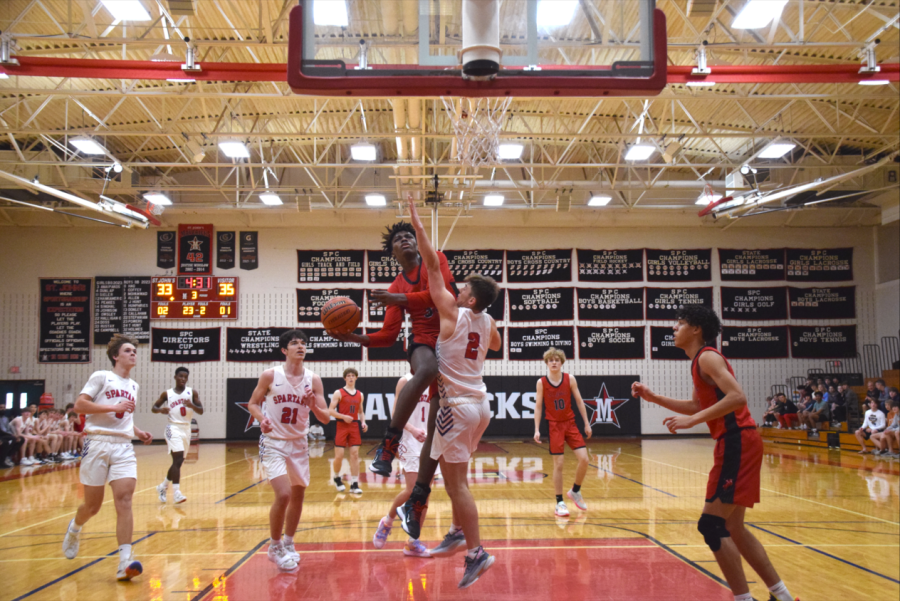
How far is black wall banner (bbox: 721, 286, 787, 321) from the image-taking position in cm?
2081

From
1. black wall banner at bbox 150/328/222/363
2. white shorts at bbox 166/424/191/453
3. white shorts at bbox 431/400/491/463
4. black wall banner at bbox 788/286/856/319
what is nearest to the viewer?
white shorts at bbox 431/400/491/463

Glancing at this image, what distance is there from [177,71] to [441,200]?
354 inches

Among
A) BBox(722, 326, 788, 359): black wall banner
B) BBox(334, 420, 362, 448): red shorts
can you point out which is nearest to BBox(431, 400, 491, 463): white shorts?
BBox(334, 420, 362, 448): red shorts

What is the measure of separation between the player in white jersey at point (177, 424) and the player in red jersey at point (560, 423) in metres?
4.79

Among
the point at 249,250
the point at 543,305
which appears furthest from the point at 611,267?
the point at 249,250

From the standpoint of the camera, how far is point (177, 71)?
35.2 ft

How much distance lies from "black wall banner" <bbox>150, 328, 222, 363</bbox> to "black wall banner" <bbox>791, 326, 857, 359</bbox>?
1698 cm

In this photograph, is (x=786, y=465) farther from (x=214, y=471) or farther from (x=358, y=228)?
(x=358, y=228)

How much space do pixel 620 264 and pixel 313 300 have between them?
30.1 feet

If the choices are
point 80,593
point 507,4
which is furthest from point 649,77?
point 80,593

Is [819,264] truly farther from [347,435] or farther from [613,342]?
[347,435]

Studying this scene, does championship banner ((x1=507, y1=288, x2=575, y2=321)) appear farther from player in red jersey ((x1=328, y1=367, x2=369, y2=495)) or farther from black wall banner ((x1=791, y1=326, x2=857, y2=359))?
player in red jersey ((x1=328, y1=367, x2=369, y2=495))

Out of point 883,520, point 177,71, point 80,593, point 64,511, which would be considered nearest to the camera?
point 80,593

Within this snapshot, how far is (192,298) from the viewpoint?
804 inches
